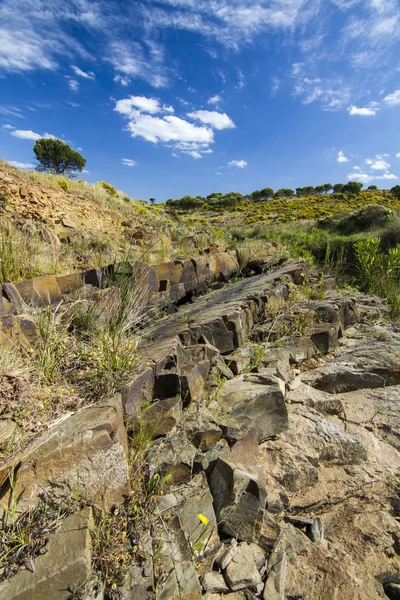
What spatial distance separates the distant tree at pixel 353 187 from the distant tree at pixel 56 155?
1364 inches

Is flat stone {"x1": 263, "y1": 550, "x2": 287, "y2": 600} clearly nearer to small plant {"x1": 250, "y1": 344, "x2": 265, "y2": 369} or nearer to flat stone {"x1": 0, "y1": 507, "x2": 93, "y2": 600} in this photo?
flat stone {"x1": 0, "y1": 507, "x2": 93, "y2": 600}

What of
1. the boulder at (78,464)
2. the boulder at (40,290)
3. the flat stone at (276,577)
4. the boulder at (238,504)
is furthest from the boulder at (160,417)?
the boulder at (40,290)

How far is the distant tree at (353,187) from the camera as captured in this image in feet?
139

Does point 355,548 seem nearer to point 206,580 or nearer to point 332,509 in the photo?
point 332,509

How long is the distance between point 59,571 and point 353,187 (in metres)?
49.5

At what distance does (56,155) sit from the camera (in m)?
27.3

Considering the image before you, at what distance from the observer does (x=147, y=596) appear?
172 cm

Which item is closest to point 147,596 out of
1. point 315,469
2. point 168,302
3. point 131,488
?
point 131,488

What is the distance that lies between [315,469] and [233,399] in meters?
0.93

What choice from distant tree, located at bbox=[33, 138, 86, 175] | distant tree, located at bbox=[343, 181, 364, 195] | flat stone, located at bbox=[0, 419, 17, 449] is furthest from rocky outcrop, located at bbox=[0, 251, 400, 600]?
distant tree, located at bbox=[343, 181, 364, 195]

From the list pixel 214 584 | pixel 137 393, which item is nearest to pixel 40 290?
pixel 137 393

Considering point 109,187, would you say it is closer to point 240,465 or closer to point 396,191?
point 240,465

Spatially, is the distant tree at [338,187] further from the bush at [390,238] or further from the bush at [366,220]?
the bush at [390,238]

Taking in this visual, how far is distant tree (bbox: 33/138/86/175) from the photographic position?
2658cm
